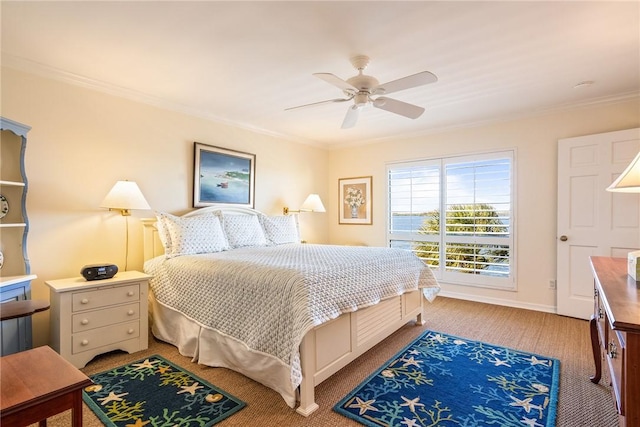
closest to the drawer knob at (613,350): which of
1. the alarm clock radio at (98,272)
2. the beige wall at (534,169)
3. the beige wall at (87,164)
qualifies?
the beige wall at (534,169)

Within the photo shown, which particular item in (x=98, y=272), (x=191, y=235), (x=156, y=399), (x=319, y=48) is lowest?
(x=156, y=399)

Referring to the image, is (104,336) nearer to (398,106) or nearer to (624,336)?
(398,106)

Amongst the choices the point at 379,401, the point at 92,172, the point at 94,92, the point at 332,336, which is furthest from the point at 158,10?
the point at 379,401

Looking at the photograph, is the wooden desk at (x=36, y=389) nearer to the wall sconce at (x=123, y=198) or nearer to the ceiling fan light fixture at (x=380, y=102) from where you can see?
the wall sconce at (x=123, y=198)

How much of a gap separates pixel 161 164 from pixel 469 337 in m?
3.71

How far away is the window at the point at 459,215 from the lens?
4.11 meters

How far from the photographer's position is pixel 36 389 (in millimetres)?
1083

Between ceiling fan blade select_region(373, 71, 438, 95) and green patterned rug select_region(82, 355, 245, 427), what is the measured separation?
7.86 ft

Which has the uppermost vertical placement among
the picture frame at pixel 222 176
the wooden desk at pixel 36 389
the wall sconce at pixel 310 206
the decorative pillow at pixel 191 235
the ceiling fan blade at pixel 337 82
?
the ceiling fan blade at pixel 337 82

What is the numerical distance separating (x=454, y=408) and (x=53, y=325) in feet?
9.98

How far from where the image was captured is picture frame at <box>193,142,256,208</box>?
12.5ft

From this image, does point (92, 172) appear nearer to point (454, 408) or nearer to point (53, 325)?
point (53, 325)

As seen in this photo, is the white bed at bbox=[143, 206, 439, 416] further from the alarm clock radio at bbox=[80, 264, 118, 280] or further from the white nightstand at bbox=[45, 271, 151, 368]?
the alarm clock radio at bbox=[80, 264, 118, 280]

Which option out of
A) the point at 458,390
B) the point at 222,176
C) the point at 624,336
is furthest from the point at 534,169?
the point at 222,176
